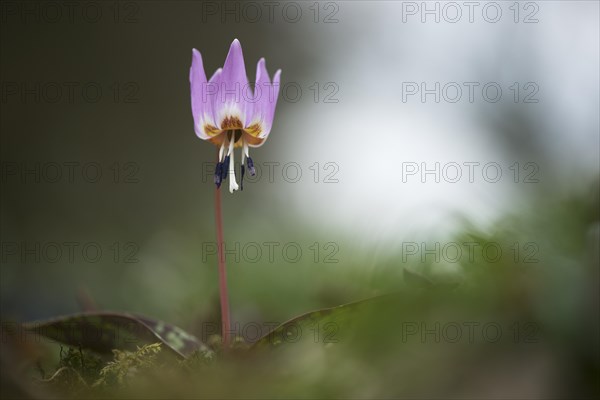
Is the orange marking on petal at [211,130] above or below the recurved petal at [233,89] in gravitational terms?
below

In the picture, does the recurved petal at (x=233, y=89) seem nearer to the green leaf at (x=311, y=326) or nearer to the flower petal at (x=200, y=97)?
the flower petal at (x=200, y=97)

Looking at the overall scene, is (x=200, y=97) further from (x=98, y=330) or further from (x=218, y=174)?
(x=98, y=330)

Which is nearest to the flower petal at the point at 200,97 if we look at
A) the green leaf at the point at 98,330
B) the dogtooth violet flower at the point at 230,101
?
the dogtooth violet flower at the point at 230,101

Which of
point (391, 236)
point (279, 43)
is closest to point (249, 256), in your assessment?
point (391, 236)

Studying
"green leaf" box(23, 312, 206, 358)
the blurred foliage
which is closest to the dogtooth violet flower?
"green leaf" box(23, 312, 206, 358)

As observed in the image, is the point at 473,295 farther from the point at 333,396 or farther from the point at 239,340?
the point at 239,340

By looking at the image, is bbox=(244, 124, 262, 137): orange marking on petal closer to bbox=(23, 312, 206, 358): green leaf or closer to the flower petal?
the flower petal

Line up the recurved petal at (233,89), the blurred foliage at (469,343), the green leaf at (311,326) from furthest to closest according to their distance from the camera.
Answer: the recurved petal at (233,89)
the green leaf at (311,326)
the blurred foliage at (469,343)
